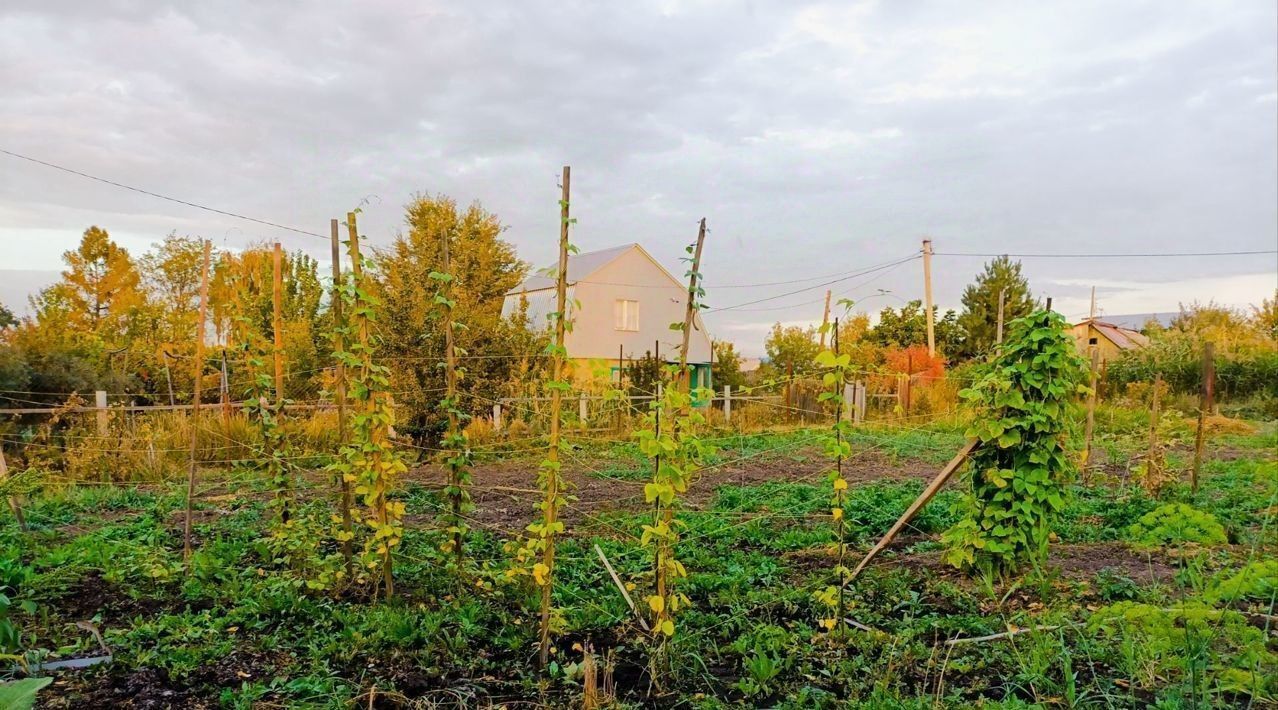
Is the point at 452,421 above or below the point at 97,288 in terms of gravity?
below

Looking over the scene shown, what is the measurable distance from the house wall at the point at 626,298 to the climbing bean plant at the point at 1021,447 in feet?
59.2

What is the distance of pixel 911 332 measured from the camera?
24.9 metres

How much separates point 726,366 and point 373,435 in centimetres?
2076

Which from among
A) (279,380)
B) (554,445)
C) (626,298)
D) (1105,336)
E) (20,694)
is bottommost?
(20,694)

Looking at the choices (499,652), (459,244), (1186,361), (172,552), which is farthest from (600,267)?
(499,652)

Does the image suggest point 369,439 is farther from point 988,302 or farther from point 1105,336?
point 1105,336

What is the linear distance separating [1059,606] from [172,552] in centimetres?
554

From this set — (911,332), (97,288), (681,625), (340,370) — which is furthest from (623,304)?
(681,625)

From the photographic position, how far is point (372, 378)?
12.8ft

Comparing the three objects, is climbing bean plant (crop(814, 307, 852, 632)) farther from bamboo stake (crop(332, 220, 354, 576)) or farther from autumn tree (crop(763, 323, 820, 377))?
autumn tree (crop(763, 323, 820, 377))

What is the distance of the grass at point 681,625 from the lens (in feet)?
9.77

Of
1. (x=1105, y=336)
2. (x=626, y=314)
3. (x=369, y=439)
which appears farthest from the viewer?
(x=1105, y=336)

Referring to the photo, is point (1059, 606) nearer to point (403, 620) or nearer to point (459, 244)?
point (403, 620)

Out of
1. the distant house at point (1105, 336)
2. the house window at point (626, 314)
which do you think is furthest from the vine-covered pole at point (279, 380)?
the distant house at point (1105, 336)
